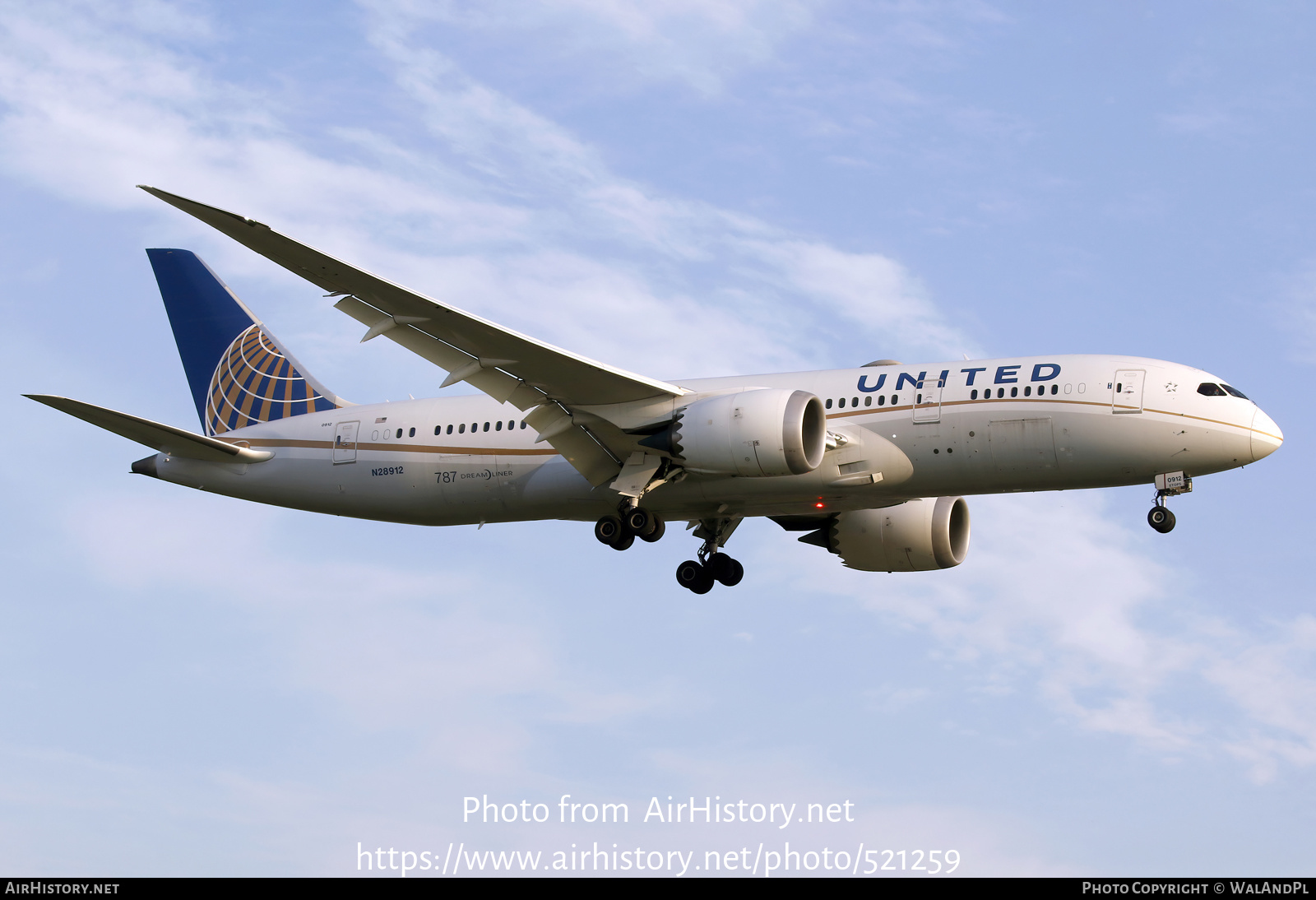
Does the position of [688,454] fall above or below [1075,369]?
below

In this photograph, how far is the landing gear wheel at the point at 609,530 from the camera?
101ft

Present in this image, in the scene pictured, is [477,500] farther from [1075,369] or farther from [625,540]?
[1075,369]

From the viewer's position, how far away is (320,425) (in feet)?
113

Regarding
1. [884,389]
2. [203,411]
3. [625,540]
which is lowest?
[625,540]

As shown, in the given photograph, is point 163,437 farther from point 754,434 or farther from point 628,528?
point 754,434

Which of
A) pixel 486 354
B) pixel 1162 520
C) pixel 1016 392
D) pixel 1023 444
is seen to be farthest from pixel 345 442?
pixel 1162 520

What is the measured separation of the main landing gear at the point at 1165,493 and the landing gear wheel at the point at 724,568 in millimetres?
10081

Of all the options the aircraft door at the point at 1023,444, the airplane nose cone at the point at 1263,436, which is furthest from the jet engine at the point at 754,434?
the airplane nose cone at the point at 1263,436

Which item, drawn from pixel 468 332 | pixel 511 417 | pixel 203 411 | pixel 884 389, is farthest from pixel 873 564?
pixel 203 411

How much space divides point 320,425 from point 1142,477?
60.3 feet

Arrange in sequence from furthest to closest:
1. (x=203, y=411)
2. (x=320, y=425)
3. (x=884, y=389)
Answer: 1. (x=203, y=411)
2. (x=320, y=425)
3. (x=884, y=389)

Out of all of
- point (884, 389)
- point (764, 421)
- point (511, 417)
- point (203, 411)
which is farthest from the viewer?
point (203, 411)

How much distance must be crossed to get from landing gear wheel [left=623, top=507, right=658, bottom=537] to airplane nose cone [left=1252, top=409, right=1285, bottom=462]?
39.0 feet

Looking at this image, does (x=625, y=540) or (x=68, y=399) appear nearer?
(x=68, y=399)
